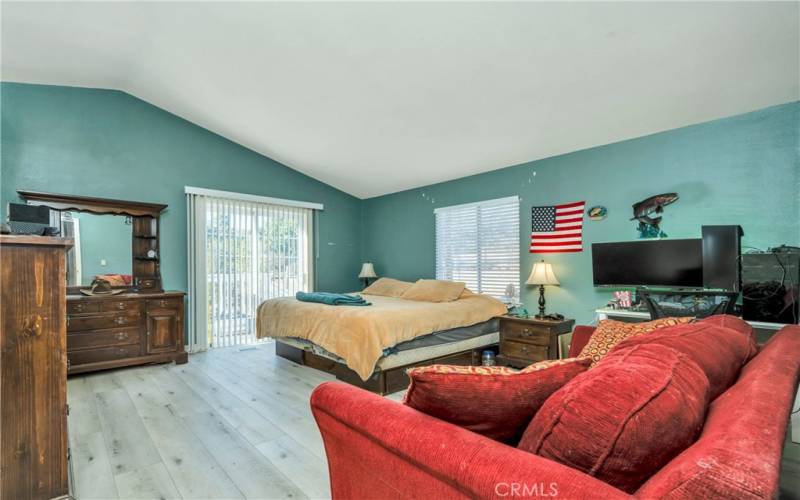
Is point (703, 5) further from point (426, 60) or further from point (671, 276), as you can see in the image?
point (671, 276)

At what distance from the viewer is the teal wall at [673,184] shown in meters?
2.81

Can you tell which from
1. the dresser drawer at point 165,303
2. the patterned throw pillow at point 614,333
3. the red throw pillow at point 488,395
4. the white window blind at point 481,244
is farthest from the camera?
the white window blind at point 481,244

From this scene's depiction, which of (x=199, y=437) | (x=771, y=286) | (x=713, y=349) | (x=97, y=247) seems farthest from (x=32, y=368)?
(x=771, y=286)

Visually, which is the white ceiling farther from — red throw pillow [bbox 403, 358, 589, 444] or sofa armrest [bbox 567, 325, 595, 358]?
red throw pillow [bbox 403, 358, 589, 444]

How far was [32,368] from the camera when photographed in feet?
4.97

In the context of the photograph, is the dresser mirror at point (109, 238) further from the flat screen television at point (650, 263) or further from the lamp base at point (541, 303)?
the flat screen television at point (650, 263)

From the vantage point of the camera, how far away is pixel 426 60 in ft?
9.43

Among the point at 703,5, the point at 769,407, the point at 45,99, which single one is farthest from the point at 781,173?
the point at 45,99

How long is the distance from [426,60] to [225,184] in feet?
11.4

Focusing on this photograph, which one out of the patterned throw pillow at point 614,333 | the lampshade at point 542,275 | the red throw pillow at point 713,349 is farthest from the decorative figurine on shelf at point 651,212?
the red throw pillow at point 713,349

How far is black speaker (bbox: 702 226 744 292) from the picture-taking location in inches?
112

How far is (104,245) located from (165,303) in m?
0.98

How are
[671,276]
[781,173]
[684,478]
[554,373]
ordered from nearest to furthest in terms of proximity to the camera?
[684,478] → [554,373] → [781,173] → [671,276]

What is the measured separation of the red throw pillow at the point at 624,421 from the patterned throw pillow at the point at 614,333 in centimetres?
108
